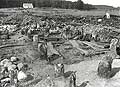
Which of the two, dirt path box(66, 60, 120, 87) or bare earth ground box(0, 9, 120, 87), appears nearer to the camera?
dirt path box(66, 60, 120, 87)

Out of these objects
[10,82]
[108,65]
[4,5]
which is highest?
[4,5]

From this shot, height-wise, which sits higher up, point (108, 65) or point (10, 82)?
point (108, 65)

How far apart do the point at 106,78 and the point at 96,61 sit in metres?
3.76

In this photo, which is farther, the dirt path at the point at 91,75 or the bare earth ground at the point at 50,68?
the bare earth ground at the point at 50,68

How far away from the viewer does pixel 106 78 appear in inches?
401

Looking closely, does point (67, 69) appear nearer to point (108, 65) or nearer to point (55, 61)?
point (55, 61)

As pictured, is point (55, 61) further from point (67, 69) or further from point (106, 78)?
point (106, 78)

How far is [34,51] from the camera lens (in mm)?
16375

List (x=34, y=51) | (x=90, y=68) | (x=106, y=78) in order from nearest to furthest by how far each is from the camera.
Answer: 1. (x=106, y=78)
2. (x=90, y=68)
3. (x=34, y=51)

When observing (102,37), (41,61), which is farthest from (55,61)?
(102,37)

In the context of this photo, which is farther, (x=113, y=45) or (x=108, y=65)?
(x=113, y=45)

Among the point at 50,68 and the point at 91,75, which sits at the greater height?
the point at 91,75

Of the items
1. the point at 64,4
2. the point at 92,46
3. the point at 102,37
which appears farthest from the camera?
the point at 64,4

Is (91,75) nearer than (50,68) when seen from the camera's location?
Yes
